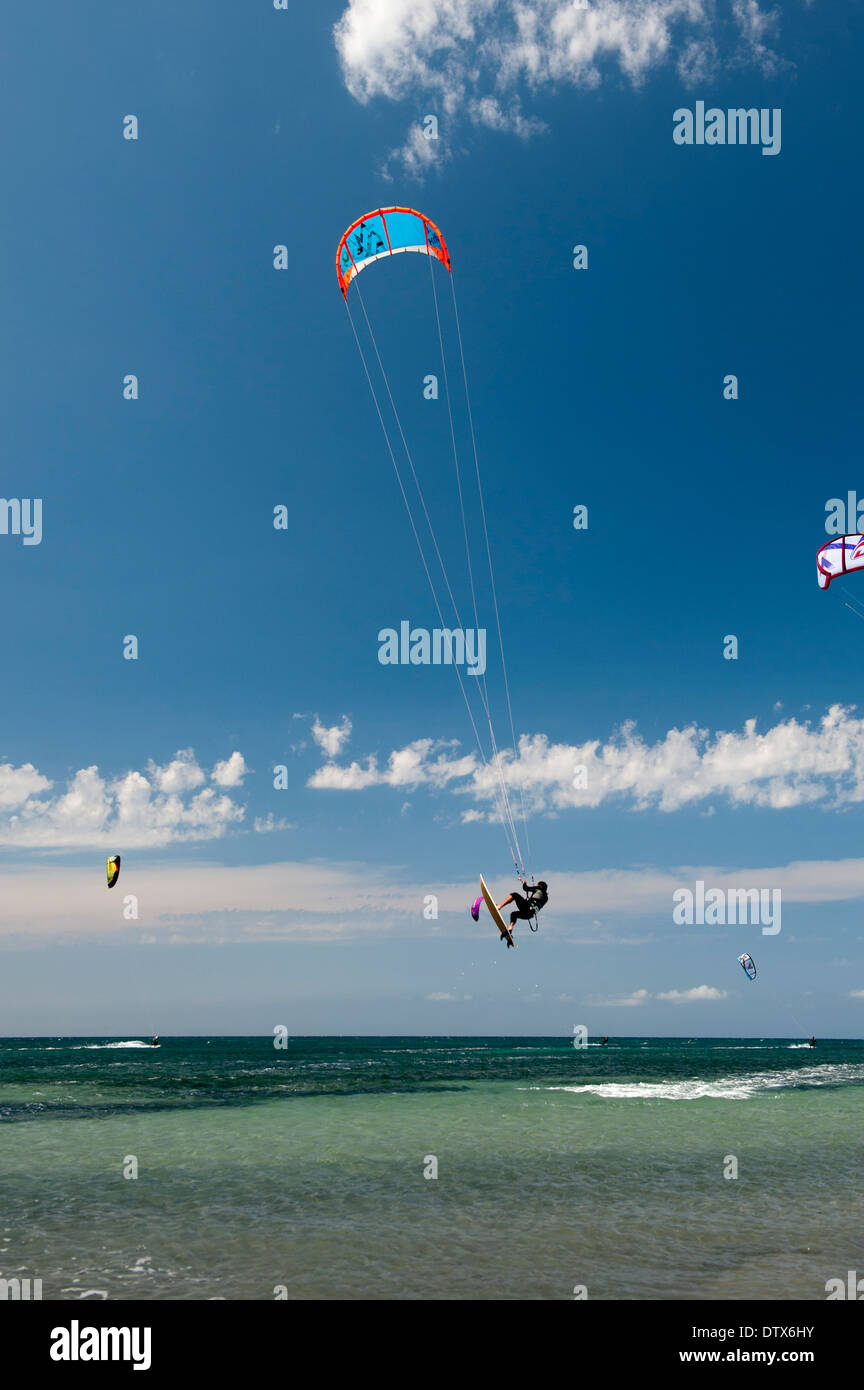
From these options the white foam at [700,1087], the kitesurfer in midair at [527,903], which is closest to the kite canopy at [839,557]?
the kitesurfer in midair at [527,903]

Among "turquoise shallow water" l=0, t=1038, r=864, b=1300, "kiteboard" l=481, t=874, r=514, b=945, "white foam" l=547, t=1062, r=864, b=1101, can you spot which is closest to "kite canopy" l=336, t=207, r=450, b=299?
"kiteboard" l=481, t=874, r=514, b=945

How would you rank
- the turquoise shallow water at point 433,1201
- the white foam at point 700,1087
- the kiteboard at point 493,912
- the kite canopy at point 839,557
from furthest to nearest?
the white foam at point 700,1087, the kite canopy at point 839,557, the kiteboard at point 493,912, the turquoise shallow water at point 433,1201

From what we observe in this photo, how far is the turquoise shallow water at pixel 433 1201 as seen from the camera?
9.55m

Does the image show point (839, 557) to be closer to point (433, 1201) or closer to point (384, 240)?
point (384, 240)

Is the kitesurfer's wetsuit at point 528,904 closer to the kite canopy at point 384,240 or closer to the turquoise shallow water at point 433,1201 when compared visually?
the turquoise shallow water at point 433,1201

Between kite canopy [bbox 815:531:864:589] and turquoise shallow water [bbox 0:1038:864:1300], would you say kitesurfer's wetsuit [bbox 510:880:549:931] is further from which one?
kite canopy [bbox 815:531:864:589]

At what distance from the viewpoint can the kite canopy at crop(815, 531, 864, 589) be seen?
22312 millimetres

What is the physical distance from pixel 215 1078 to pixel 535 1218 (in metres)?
37.4

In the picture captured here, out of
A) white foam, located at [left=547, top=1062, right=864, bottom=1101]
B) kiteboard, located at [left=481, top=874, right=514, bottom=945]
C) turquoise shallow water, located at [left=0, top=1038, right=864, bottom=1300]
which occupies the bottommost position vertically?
white foam, located at [left=547, top=1062, right=864, bottom=1101]

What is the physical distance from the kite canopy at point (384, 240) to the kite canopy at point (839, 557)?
13.8m

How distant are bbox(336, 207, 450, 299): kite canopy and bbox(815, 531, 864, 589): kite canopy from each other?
45.1ft
